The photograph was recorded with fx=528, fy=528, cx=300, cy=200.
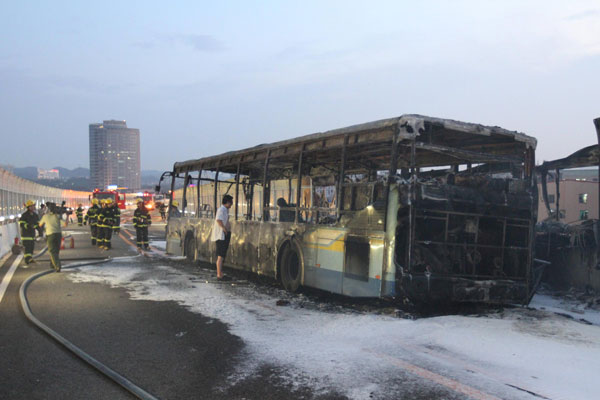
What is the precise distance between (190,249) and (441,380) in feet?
36.1

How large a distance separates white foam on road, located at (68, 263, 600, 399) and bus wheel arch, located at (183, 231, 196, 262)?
5.86m

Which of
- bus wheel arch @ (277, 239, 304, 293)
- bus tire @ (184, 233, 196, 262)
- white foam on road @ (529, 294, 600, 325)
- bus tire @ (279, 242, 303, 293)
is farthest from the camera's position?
bus tire @ (184, 233, 196, 262)

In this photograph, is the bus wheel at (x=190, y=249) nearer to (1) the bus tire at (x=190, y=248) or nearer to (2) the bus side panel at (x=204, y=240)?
(1) the bus tire at (x=190, y=248)

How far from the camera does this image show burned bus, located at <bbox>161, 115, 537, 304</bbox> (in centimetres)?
741

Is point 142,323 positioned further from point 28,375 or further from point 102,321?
point 28,375

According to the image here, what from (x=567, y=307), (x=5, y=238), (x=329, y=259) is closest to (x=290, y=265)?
(x=329, y=259)

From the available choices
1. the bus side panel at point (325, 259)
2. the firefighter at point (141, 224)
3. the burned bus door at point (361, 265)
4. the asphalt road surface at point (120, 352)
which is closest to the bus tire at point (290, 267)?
the bus side panel at point (325, 259)

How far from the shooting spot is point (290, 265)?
987cm

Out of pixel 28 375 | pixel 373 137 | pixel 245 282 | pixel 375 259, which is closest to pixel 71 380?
pixel 28 375

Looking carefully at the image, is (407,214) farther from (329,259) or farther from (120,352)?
(120,352)

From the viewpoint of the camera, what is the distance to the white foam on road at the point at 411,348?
4578 mm

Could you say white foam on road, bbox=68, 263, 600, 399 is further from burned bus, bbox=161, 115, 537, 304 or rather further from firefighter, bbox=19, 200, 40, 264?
firefighter, bbox=19, 200, 40, 264

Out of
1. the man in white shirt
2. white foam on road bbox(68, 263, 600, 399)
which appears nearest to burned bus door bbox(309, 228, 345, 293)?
white foam on road bbox(68, 263, 600, 399)

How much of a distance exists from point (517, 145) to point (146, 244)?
13385mm
